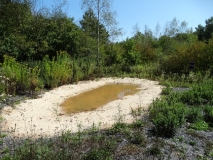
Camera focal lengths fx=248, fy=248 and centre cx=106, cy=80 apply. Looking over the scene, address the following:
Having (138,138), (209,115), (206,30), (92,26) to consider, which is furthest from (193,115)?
(206,30)

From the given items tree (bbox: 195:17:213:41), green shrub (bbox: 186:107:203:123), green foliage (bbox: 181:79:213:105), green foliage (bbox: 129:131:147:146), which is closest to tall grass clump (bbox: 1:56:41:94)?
green foliage (bbox: 181:79:213:105)

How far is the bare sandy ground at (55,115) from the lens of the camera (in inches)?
233

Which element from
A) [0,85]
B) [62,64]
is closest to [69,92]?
[62,64]

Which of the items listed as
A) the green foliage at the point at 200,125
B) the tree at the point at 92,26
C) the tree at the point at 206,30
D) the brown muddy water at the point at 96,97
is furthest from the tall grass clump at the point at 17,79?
the tree at the point at 206,30

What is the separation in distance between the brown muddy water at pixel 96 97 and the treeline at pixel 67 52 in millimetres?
1366

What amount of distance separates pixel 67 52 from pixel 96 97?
566cm

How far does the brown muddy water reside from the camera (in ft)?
27.4

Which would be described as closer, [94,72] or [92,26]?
[94,72]

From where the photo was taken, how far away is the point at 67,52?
48.3 feet

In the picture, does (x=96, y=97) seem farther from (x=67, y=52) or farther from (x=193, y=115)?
(x=67, y=52)

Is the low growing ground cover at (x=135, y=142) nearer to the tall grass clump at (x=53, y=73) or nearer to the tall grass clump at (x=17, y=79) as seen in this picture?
the tall grass clump at (x=17, y=79)

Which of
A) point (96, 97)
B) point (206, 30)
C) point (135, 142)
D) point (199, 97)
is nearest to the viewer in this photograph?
point (135, 142)

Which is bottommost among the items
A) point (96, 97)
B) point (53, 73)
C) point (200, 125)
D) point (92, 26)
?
point (200, 125)

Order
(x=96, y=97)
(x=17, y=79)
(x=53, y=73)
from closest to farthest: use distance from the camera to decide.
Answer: (x=17, y=79) → (x=96, y=97) → (x=53, y=73)
